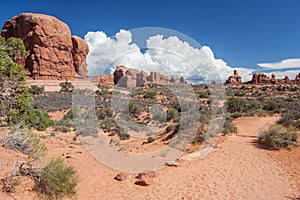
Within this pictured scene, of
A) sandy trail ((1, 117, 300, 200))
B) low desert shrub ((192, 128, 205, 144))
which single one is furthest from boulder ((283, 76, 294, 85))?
sandy trail ((1, 117, 300, 200))

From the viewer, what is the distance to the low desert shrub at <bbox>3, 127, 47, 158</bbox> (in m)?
5.39

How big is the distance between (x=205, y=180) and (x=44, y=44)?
A: 149ft

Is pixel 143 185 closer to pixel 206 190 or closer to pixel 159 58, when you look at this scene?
pixel 206 190

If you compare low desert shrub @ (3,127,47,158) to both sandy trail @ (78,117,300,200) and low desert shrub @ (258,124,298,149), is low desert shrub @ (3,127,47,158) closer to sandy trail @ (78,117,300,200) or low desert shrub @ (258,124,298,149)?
sandy trail @ (78,117,300,200)

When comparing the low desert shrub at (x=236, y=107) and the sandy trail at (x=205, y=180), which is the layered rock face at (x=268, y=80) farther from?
the sandy trail at (x=205, y=180)

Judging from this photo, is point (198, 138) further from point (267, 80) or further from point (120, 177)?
point (267, 80)

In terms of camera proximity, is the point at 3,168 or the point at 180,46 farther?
the point at 180,46

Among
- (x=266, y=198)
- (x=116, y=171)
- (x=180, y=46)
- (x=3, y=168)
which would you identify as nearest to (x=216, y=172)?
(x=266, y=198)

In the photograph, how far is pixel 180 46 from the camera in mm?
8305

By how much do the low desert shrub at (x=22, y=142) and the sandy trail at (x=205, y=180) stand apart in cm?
136

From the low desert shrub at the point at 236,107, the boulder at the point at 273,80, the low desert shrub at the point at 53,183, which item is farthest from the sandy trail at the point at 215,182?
the boulder at the point at 273,80

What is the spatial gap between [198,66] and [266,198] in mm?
5150

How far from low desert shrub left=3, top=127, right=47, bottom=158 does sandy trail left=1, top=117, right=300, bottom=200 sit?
1.36m

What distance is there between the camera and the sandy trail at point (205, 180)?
237 inches
